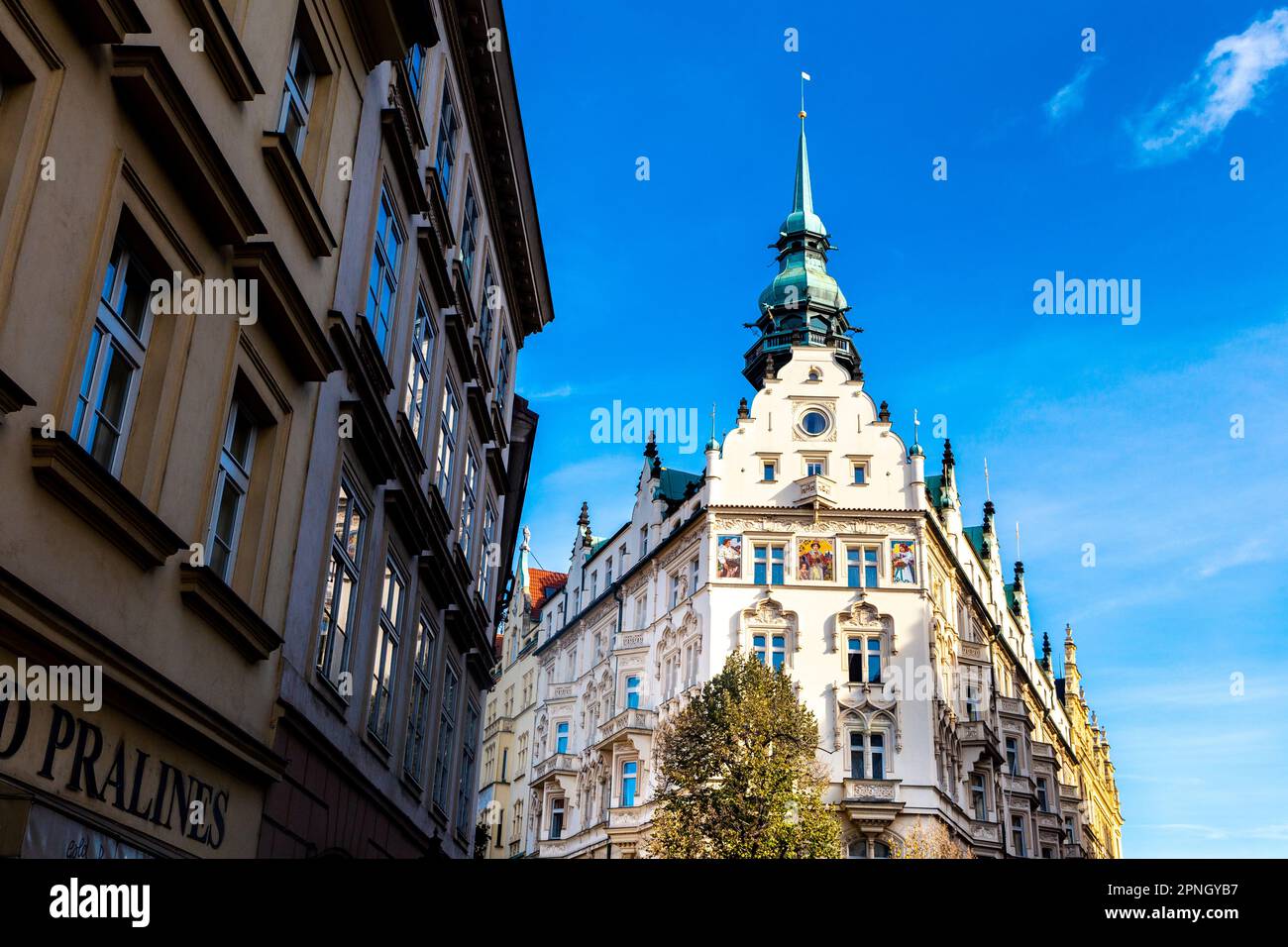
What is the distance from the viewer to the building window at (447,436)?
2316cm

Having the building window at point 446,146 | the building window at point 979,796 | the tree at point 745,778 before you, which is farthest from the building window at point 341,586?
the building window at point 979,796

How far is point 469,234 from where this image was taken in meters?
25.9

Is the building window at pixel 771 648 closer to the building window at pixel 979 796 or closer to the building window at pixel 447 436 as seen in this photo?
the building window at pixel 979 796

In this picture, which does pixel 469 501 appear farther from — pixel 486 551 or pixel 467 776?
pixel 467 776

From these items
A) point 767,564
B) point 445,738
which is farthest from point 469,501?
point 767,564

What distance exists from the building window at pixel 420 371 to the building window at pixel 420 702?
3.58 meters

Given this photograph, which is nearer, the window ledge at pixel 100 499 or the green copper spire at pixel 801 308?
the window ledge at pixel 100 499

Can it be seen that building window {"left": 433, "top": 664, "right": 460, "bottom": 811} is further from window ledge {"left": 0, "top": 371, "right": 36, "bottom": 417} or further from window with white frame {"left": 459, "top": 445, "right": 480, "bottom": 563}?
window ledge {"left": 0, "top": 371, "right": 36, "bottom": 417}

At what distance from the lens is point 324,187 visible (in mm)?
15445

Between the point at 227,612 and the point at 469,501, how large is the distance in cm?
1470

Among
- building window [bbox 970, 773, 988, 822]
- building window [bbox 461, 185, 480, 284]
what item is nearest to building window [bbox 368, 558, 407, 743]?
building window [bbox 461, 185, 480, 284]

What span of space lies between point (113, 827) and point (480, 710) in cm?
2053
